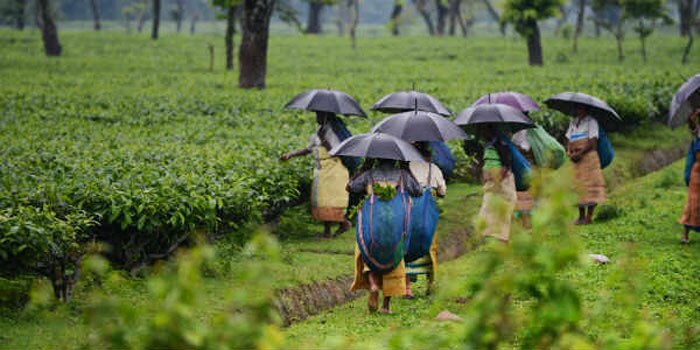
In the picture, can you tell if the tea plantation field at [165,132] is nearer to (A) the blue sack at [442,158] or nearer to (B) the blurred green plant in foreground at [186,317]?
(A) the blue sack at [442,158]

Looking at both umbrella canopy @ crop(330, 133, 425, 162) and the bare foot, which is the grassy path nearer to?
the bare foot

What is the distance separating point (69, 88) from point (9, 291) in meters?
12.6

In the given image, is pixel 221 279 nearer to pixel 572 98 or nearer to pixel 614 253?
pixel 614 253

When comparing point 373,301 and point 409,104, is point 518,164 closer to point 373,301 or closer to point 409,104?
point 409,104

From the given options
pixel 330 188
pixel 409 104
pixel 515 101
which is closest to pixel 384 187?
pixel 409 104

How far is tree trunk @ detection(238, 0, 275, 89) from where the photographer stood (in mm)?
18250

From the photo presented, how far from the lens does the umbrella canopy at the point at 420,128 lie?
718cm

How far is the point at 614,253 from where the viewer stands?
8469mm

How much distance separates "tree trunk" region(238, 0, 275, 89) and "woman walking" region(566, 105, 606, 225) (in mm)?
9805

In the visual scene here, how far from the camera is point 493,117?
783 cm

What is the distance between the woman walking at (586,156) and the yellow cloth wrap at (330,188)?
2.74 metres

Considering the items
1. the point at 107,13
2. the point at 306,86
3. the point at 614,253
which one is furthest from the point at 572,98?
the point at 107,13

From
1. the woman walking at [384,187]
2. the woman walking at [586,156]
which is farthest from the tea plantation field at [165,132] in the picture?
the woman walking at [586,156]

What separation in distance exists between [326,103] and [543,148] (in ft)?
7.49
